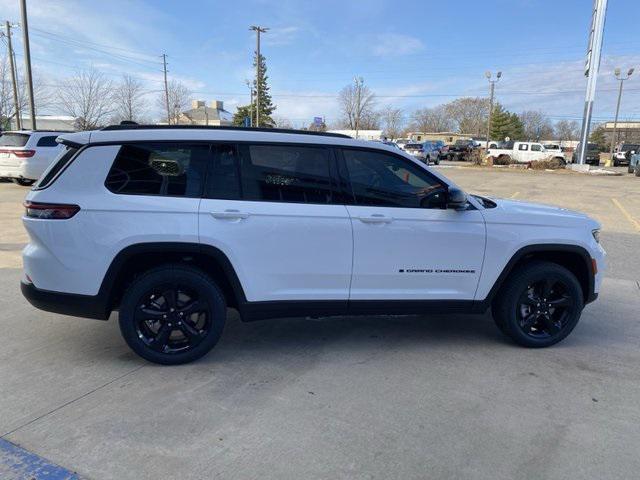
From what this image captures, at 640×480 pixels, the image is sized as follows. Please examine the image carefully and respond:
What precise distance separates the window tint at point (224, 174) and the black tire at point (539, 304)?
2.44 meters

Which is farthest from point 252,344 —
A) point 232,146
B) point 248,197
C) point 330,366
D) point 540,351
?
point 540,351

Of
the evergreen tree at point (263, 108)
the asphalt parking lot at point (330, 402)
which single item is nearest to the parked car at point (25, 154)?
the asphalt parking lot at point (330, 402)

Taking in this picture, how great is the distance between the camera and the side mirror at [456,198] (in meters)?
3.90

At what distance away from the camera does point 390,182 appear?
4043 mm

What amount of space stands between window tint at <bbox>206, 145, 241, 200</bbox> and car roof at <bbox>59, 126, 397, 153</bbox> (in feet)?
0.33

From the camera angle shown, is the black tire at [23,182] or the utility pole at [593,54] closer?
the black tire at [23,182]

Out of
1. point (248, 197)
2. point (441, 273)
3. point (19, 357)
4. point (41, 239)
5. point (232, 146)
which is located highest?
point (232, 146)

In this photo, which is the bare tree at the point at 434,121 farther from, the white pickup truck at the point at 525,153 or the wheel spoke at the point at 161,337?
the wheel spoke at the point at 161,337

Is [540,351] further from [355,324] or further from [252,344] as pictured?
[252,344]

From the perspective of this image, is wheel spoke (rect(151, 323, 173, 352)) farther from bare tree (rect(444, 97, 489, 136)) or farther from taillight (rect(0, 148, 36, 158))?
bare tree (rect(444, 97, 489, 136))

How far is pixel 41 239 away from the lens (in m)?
3.63

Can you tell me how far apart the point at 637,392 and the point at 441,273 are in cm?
162

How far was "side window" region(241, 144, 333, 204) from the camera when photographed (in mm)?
3832

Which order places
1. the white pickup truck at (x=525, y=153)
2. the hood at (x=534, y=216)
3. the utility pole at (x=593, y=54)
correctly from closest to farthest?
Result: the hood at (x=534, y=216)
the utility pole at (x=593, y=54)
the white pickup truck at (x=525, y=153)
